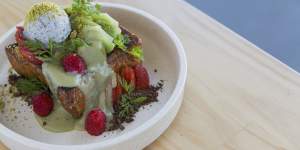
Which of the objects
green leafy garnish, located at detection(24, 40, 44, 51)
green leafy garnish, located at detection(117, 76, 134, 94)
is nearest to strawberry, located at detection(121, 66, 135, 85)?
green leafy garnish, located at detection(117, 76, 134, 94)

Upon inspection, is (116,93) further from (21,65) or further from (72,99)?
(21,65)

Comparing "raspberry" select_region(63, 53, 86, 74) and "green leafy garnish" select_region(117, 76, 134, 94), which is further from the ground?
"raspberry" select_region(63, 53, 86, 74)

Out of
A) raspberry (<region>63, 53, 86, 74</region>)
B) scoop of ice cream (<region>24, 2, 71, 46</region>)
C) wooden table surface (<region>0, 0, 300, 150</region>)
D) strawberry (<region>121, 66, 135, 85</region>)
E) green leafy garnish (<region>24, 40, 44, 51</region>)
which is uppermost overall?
scoop of ice cream (<region>24, 2, 71, 46</region>)

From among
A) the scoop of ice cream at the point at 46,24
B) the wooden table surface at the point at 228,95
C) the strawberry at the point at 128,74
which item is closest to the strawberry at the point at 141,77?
the strawberry at the point at 128,74

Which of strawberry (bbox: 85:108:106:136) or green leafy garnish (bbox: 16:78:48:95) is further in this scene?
green leafy garnish (bbox: 16:78:48:95)

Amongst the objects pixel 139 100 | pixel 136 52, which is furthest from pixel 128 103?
pixel 136 52

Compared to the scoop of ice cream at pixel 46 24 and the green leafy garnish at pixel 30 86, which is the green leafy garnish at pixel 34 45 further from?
the green leafy garnish at pixel 30 86

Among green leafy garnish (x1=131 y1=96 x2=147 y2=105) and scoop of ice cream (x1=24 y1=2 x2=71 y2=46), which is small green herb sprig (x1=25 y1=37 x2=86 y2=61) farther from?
green leafy garnish (x1=131 y1=96 x2=147 y2=105)
